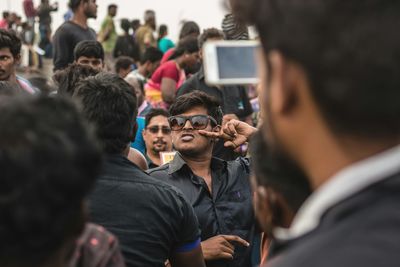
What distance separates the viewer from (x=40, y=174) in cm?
147

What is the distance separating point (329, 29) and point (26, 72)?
8049mm

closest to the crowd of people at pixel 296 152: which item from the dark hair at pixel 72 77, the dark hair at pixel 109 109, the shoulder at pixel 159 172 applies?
the dark hair at pixel 109 109

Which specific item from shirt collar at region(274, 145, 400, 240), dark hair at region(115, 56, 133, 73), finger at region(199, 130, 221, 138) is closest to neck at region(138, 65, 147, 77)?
dark hair at region(115, 56, 133, 73)

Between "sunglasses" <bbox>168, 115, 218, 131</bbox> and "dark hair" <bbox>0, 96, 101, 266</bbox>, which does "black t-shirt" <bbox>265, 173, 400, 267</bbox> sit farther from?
"sunglasses" <bbox>168, 115, 218, 131</bbox>

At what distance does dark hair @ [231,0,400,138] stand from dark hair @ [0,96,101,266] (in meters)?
0.55

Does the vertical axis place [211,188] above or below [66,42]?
below

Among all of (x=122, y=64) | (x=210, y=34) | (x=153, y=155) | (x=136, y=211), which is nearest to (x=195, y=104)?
(x=153, y=155)

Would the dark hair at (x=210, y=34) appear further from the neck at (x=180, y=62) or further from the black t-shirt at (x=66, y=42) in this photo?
the black t-shirt at (x=66, y=42)

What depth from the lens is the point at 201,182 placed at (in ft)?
14.5

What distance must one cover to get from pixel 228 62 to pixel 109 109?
122cm

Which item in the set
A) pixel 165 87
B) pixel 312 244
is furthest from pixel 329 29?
pixel 165 87

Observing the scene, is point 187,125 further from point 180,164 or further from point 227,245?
point 227,245

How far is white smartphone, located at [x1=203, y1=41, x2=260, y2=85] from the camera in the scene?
1.73 metres

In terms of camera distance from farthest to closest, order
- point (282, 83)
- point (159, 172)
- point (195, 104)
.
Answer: point (195, 104)
point (159, 172)
point (282, 83)
